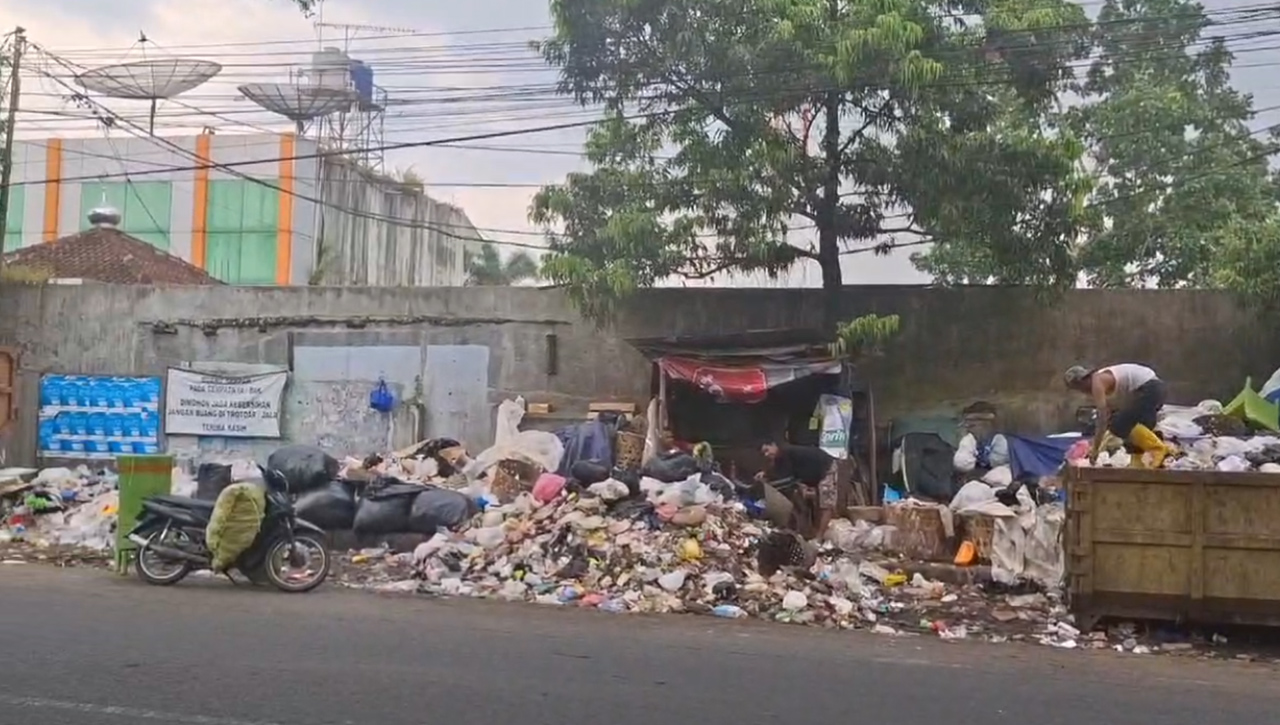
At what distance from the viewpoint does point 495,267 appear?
48125 millimetres

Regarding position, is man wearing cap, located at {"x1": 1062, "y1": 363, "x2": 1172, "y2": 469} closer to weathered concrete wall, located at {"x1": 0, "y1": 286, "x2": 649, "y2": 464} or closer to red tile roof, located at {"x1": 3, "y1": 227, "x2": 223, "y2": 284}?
weathered concrete wall, located at {"x1": 0, "y1": 286, "x2": 649, "y2": 464}

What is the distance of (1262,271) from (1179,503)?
580cm

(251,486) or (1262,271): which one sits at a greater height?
(1262,271)

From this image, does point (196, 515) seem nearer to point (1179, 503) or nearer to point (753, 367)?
point (753, 367)

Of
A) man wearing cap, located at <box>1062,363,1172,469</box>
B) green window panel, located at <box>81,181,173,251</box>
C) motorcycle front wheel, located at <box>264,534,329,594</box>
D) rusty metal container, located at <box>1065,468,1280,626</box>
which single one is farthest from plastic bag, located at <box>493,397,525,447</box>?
green window panel, located at <box>81,181,173,251</box>

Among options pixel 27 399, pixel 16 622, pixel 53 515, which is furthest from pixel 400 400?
pixel 16 622

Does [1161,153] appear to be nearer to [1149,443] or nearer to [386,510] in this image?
[1149,443]

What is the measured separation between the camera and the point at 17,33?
19891 mm

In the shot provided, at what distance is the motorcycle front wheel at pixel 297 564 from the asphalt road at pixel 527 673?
26.8 inches

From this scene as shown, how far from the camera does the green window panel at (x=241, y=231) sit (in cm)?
3603

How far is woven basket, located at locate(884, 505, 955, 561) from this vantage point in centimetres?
1233

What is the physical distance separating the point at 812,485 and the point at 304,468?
5.36m

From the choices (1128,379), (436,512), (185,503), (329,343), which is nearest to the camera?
(1128,379)

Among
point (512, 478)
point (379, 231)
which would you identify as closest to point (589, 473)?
point (512, 478)
